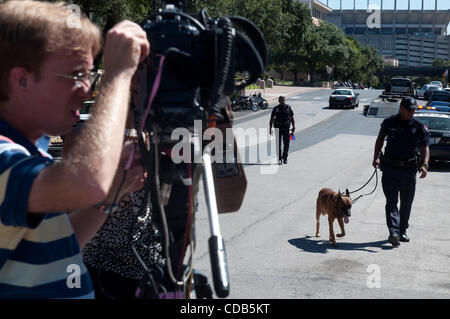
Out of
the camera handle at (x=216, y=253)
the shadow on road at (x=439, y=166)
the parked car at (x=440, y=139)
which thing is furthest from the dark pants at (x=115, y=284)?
the parked car at (x=440, y=139)

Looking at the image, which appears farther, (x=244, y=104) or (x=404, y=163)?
(x=244, y=104)

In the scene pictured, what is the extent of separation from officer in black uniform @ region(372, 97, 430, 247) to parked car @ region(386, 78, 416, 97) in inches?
1582

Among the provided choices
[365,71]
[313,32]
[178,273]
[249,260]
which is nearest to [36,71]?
[178,273]

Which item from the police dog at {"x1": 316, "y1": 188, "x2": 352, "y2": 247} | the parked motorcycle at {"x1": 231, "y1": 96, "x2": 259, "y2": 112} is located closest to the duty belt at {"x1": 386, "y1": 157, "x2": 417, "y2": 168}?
the police dog at {"x1": 316, "y1": 188, "x2": 352, "y2": 247}

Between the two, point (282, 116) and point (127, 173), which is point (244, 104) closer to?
point (282, 116)

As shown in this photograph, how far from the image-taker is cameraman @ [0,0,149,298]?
1.51 metres

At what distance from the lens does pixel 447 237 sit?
852 centimetres

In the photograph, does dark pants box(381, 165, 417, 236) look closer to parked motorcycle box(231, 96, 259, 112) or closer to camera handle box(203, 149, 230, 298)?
camera handle box(203, 149, 230, 298)

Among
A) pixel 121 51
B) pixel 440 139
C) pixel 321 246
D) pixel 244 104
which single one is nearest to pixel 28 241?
pixel 121 51

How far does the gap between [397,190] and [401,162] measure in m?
0.40

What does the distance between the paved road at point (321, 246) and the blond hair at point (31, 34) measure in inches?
175

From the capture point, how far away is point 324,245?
8055 millimetres

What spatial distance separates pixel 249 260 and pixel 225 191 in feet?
16.4

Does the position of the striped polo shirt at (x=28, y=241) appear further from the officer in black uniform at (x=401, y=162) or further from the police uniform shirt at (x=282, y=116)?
the police uniform shirt at (x=282, y=116)
